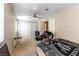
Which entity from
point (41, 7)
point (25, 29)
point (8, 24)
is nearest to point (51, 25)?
point (25, 29)

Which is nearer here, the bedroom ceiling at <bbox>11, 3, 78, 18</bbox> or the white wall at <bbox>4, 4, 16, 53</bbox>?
the white wall at <bbox>4, 4, 16, 53</bbox>

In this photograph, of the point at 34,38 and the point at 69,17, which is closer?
the point at 69,17

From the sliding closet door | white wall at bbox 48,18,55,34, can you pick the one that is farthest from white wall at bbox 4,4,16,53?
white wall at bbox 48,18,55,34

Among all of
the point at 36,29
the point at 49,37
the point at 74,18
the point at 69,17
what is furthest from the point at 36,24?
the point at 74,18

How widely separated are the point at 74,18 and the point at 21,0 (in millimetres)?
2303

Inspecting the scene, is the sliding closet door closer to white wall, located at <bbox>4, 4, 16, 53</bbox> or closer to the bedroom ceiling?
the bedroom ceiling

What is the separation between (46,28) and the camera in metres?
4.39

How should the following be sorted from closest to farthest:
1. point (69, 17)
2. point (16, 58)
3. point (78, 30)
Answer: point (16, 58)
point (78, 30)
point (69, 17)

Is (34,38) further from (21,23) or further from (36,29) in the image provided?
(21,23)

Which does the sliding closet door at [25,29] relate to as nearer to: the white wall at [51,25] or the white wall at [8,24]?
the white wall at [51,25]

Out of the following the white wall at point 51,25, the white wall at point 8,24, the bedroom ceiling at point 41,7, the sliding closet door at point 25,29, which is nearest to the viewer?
the white wall at point 8,24

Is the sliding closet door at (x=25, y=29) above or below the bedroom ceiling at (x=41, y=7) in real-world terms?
below

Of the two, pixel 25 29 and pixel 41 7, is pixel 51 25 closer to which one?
pixel 25 29

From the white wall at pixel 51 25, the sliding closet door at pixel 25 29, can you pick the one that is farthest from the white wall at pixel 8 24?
the white wall at pixel 51 25
